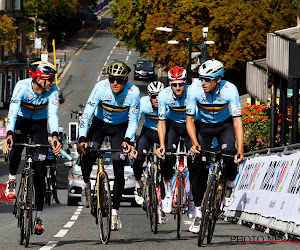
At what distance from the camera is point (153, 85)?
16.2 m

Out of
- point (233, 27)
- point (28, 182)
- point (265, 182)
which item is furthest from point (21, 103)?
point (233, 27)

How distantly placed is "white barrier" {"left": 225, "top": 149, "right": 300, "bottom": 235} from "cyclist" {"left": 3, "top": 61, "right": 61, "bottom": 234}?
3.77 meters

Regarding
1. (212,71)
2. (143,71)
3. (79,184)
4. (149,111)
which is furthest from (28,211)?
(143,71)

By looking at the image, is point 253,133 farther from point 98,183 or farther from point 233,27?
point 233,27

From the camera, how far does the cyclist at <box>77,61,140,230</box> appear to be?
41.4 feet

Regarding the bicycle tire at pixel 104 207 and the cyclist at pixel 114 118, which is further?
the cyclist at pixel 114 118

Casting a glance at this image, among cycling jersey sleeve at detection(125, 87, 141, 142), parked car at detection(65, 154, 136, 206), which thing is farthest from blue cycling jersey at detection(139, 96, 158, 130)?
parked car at detection(65, 154, 136, 206)

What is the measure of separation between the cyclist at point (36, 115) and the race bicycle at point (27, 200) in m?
0.12

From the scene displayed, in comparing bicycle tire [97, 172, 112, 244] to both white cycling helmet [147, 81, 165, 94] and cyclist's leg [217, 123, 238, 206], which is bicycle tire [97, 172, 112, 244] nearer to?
cyclist's leg [217, 123, 238, 206]

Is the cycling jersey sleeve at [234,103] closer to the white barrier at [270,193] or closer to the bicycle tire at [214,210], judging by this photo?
the bicycle tire at [214,210]

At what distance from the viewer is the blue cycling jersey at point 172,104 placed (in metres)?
14.5

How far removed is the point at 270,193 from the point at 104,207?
445 centimetres

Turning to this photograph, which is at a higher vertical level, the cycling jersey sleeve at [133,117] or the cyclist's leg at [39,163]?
the cycling jersey sleeve at [133,117]

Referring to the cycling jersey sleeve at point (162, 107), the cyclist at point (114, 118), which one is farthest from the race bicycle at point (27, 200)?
the cycling jersey sleeve at point (162, 107)
